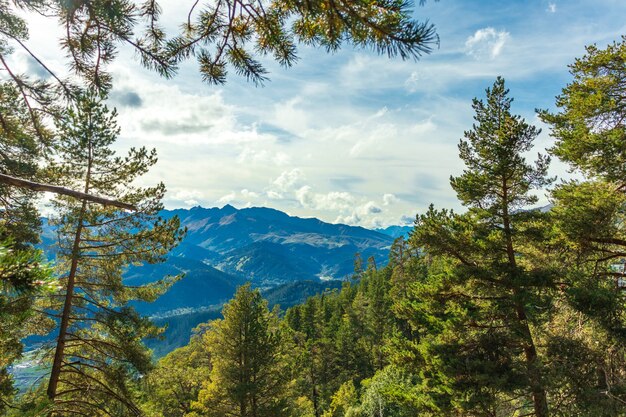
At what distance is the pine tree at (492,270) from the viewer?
32.4ft

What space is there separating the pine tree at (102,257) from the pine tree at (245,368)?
7.63 meters

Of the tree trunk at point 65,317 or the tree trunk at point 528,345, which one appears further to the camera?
the tree trunk at point 528,345

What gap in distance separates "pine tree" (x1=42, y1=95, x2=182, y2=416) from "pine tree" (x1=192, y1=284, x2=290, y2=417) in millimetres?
7630

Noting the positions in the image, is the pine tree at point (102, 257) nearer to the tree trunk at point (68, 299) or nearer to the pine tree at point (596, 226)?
the tree trunk at point (68, 299)

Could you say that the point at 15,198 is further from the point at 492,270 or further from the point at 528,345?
the point at 528,345

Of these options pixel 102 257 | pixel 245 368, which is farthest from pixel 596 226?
pixel 245 368

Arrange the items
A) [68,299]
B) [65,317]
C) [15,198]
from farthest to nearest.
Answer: [68,299]
[65,317]
[15,198]

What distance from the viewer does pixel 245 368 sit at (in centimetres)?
1700

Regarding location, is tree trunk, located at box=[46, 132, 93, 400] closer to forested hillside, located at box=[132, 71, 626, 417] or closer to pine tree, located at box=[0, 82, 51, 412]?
pine tree, located at box=[0, 82, 51, 412]

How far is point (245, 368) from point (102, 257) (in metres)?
10.1

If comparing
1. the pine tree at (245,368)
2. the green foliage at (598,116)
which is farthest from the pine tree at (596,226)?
the pine tree at (245,368)

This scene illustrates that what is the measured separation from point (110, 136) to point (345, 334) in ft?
118

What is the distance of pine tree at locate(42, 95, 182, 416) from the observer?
9.37 m

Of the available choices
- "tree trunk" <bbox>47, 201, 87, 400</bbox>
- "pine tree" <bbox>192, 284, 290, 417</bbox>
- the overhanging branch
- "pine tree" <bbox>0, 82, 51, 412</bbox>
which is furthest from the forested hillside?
the overhanging branch
